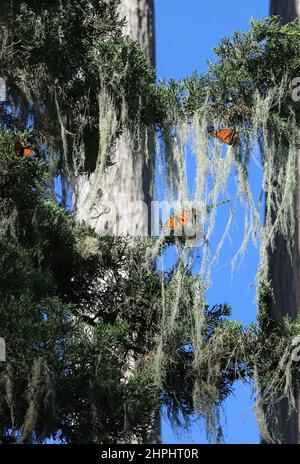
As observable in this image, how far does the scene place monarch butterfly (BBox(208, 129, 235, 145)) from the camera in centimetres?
834

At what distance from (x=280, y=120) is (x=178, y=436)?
1.74 metres

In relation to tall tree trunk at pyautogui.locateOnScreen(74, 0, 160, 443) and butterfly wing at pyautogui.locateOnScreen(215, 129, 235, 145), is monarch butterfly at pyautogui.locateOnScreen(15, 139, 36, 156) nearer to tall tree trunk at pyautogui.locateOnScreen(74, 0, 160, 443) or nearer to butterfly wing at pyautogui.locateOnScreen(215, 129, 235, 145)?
butterfly wing at pyautogui.locateOnScreen(215, 129, 235, 145)

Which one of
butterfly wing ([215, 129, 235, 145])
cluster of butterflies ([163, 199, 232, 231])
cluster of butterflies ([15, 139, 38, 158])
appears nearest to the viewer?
cluster of butterflies ([15, 139, 38, 158])

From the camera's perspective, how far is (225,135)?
836 centimetres

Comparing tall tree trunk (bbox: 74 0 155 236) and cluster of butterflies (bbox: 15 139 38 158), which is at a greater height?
tall tree trunk (bbox: 74 0 155 236)

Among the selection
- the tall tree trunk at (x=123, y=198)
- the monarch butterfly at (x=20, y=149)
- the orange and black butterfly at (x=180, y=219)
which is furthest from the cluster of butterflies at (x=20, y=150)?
the tall tree trunk at (x=123, y=198)

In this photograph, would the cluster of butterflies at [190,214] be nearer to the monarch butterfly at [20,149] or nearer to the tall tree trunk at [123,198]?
the monarch butterfly at [20,149]

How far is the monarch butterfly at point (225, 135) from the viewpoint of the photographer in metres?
8.34

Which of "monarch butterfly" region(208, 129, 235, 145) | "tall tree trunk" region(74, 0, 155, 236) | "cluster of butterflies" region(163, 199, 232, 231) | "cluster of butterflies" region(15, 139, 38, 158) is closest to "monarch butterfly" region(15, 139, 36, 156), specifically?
"cluster of butterflies" region(15, 139, 38, 158)

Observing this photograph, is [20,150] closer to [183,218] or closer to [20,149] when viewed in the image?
[20,149]

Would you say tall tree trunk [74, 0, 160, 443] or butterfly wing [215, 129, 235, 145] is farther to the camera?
tall tree trunk [74, 0, 160, 443]

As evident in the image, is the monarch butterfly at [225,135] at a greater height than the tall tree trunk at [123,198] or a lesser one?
lesser

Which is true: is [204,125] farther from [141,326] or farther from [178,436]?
[178,436]

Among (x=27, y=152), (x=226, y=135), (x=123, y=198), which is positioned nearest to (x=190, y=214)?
(x=226, y=135)
